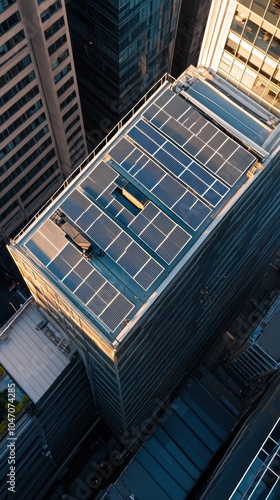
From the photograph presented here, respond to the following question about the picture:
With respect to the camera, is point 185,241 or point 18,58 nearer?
point 185,241

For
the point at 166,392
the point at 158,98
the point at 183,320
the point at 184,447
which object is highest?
the point at 158,98

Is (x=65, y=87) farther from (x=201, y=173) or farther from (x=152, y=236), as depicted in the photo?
(x=152, y=236)

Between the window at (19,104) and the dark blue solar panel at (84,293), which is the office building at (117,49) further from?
the dark blue solar panel at (84,293)

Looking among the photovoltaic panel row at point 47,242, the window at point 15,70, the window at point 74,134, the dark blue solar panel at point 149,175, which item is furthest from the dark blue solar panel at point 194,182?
the window at point 74,134

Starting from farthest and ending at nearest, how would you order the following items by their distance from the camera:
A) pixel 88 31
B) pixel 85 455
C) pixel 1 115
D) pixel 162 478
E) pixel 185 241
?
pixel 85 455
pixel 162 478
pixel 88 31
pixel 1 115
pixel 185 241

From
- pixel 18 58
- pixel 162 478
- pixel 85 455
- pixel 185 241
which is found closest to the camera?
pixel 185 241

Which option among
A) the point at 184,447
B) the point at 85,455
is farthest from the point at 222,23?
the point at 85,455

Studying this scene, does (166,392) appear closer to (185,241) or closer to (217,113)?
(185,241)
